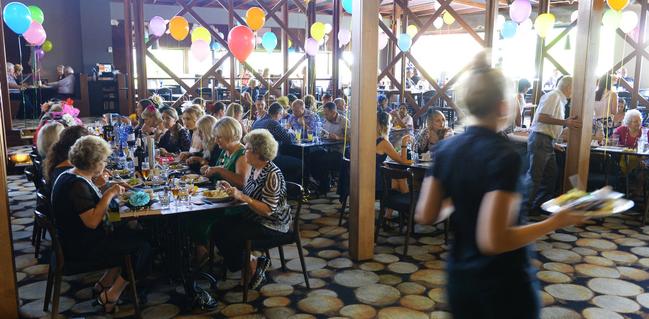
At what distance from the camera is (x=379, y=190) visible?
510 centimetres

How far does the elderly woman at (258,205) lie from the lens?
3.46 metres

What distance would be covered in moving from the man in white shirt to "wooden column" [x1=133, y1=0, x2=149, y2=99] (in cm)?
666

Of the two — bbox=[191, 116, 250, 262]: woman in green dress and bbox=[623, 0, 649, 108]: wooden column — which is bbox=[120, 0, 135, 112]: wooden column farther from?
bbox=[623, 0, 649, 108]: wooden column

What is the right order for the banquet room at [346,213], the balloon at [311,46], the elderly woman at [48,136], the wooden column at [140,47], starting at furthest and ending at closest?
the balloon at [311,46], the wooden column at [140,47], the elderly woman at [48,136], the banquet room at [346,213]

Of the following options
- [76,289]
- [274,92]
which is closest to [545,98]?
[76,289]

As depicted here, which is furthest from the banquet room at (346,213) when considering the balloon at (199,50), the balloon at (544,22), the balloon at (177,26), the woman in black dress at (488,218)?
the balloon at (544,22)

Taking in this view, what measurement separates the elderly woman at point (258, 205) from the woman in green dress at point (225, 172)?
20 centimetres

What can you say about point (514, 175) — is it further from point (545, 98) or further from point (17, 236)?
point (17, 236)

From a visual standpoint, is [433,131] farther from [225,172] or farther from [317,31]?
[317,31]

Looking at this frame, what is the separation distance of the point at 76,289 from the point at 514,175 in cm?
343

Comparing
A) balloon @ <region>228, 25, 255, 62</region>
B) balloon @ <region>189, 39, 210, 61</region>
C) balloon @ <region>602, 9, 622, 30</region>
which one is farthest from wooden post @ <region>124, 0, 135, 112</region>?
balloon @ <region>602, 9, 622, 30</region>

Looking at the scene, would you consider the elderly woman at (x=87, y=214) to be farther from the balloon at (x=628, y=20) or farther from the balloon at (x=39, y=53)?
the balloon at (x=39, y=53)

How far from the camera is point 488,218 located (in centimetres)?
153

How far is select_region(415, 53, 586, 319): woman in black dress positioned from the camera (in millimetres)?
1521
